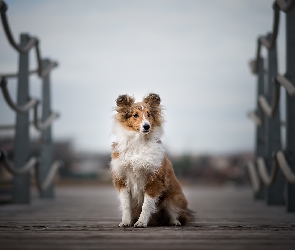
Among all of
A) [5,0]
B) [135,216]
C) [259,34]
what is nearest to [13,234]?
[135,216]

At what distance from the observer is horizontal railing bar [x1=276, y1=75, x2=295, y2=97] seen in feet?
15.4

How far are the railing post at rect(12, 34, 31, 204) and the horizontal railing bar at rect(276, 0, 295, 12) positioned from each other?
300 cm

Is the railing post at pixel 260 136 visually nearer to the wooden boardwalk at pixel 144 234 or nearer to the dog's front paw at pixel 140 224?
the wooden boardwalk at pixel 144 234

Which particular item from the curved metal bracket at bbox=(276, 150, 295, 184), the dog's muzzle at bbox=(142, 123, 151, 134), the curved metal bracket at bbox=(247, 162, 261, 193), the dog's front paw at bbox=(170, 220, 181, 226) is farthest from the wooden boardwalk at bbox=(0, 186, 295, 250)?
the curved metal bracket at bbox=(247, 162, 261, 193)

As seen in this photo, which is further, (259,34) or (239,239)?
(259,34)

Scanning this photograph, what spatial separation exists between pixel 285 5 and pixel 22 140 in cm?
326

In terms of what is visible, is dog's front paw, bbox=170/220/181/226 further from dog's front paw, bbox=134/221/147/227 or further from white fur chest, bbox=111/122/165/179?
white fur chest, bbox=111/122/165/179

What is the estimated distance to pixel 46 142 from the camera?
807 cm

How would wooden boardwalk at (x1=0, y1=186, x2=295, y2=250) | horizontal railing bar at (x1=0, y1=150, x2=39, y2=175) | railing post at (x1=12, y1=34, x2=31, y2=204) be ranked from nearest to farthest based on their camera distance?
wooden boardwalk at (x1=0, y1=186, x2=295, y2=250) → horizontal railing bar at (x1=0, y1=150, x2=39, y2=175) → railing post at (x1=12, y1=34, x2=31, y2=204)

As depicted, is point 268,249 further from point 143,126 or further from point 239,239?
point 143,126

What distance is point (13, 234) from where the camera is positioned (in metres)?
3.37

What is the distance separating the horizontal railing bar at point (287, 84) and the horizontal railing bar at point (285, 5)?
0.61 metres

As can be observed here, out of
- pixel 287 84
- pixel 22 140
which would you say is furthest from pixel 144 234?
pixel 22 140

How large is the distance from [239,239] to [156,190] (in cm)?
95
